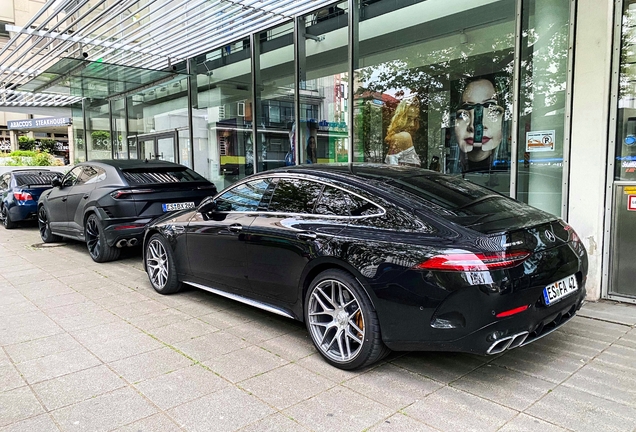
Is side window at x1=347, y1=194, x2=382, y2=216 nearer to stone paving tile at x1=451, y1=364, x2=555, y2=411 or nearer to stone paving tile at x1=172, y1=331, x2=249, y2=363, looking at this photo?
stone paving tile at x1=451, y1=364, x2=555, y2=411

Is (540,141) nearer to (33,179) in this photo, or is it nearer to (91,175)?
(91,175)

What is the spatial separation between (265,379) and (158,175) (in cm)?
475

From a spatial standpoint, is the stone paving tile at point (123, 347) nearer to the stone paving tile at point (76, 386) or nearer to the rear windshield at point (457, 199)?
the stone paving tile at point (76, 386)

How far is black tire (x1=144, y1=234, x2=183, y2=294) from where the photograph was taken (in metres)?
5.09

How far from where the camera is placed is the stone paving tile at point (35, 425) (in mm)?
2582

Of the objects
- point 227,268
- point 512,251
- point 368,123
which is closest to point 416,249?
point 512,251

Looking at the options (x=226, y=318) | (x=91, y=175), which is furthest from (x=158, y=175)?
(x=226, y=318)

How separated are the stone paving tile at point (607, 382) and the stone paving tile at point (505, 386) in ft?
0.76

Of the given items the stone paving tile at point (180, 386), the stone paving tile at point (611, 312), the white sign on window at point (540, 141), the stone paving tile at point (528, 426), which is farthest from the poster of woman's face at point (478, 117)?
the stone paving tile at point (180, 386)

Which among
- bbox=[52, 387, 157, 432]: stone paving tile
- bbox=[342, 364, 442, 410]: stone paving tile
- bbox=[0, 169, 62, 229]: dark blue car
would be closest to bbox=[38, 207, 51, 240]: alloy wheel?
bbox=[0, 169, 62, 229]: dark blue car

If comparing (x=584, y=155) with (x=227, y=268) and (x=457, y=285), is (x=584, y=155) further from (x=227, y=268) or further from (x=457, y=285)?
(x=227, y=268)

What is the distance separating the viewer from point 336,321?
3326 mm

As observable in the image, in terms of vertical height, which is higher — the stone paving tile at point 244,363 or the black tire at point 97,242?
the black tire at point 97,242

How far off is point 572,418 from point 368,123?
6.15m
